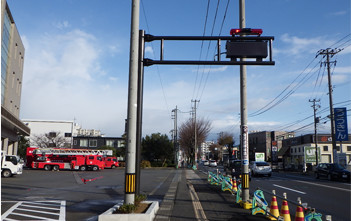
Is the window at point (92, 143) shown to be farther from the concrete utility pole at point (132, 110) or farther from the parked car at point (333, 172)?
the concrete utility pole at point (132, 110)

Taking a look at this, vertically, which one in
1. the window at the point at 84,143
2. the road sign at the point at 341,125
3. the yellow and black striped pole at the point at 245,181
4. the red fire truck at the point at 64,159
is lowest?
the red fire truck at the point at 64,159

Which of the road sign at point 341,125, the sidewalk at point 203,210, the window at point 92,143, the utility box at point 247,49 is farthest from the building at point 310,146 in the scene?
the window at point 92,143

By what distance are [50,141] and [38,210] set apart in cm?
7170

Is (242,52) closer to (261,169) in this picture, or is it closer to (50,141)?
(261,169)

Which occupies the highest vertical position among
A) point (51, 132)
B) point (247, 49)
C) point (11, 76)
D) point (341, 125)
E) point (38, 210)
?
point (11, 76)

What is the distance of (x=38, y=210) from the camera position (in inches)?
397

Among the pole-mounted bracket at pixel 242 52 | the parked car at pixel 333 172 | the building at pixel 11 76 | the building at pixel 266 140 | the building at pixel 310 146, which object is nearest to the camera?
the pole-mounted bracket at pixel 242 52

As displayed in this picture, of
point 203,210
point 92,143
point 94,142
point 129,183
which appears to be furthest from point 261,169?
point 92,143

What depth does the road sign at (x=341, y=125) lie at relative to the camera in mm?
32250

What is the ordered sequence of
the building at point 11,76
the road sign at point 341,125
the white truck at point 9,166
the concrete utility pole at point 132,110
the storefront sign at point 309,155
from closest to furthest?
the concrete utility pole at point 132,110, the white truck at point 9,166, the road sign at point 341,125, the building at point 11,76, the storefront sign at point 309,155

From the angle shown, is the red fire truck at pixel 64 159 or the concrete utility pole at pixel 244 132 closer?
the concrete utility pole at pixel 244 132

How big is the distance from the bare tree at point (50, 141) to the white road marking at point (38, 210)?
218 feet

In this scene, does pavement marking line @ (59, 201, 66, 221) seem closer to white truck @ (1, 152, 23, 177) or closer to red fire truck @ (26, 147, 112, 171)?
white truck @ (1, 152, 23, 177)

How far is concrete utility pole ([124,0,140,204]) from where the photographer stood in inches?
339
